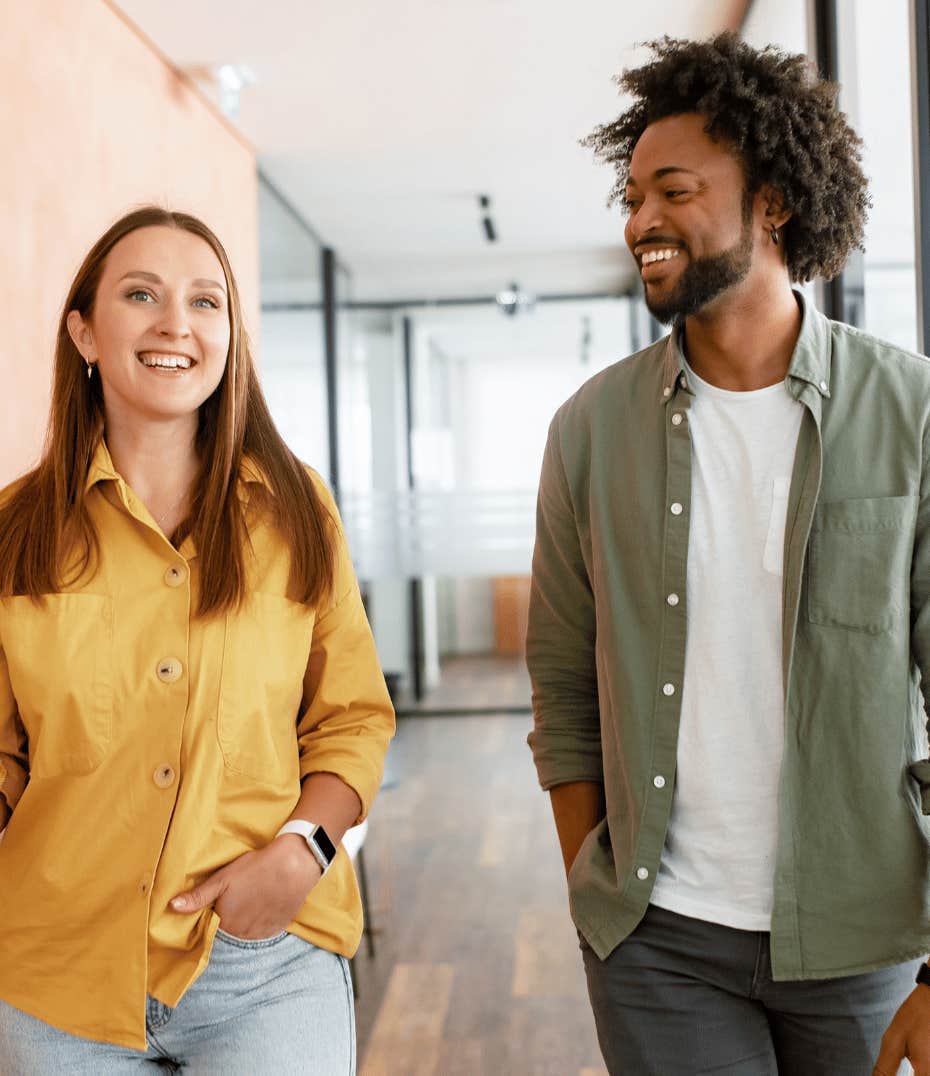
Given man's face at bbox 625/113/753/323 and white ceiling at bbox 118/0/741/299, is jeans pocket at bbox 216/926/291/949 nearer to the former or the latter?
man's face at bbox 625/113/753/323

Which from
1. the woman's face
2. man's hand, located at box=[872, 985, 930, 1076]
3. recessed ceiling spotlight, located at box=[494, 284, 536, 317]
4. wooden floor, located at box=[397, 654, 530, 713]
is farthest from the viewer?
wooden floor, located at box=[397, 654, 530, 713]

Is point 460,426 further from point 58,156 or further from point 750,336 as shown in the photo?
point 750,336

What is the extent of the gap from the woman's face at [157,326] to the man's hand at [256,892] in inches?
21.1

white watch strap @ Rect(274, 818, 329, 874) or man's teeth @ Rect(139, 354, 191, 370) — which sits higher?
man's teeth @ Rect(139, 354, 191, 370)

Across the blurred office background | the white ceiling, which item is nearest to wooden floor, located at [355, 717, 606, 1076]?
the blurred office background

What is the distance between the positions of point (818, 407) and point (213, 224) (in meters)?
3.92

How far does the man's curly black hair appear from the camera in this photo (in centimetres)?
137

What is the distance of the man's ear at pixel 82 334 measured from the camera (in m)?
1.43

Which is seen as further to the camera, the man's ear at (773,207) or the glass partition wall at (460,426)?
the glass partition wall at (460,426)

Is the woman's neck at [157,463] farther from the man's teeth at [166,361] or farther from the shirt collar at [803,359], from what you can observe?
the shirt collar at [803,359]

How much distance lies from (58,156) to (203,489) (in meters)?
2.36

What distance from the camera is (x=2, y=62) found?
2.99 meters

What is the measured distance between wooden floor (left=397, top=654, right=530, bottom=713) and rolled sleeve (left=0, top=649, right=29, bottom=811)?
656 centimetres

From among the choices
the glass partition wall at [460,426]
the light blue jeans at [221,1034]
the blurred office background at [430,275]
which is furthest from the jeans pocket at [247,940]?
the glass partition wall at [460,426]
